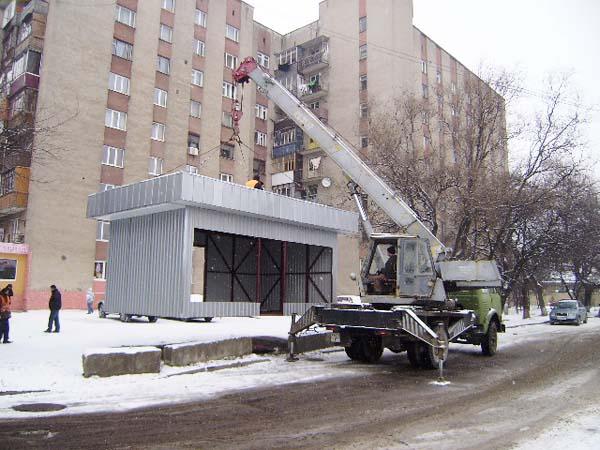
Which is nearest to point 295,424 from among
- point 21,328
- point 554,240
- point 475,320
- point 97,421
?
point 97,421

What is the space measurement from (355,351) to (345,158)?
5395 millimetres

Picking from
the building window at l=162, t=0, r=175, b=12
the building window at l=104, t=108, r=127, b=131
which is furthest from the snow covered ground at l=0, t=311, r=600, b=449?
the building window at l=162, t=0, r=175, b=12

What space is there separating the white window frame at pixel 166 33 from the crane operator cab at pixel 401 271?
3183 cm

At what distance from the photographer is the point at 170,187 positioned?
487 inches

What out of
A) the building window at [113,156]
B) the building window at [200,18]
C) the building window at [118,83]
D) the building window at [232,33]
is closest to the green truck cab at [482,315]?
the building window at [113,156]

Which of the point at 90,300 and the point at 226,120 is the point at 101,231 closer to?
the point at 90,300

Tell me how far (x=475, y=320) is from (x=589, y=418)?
23.2ft

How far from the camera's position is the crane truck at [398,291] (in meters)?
11.7

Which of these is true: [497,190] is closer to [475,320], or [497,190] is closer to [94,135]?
[475,320]

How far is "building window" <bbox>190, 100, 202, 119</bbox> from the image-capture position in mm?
39872

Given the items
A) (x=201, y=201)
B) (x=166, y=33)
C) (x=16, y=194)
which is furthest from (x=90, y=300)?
(x=166, y=33)

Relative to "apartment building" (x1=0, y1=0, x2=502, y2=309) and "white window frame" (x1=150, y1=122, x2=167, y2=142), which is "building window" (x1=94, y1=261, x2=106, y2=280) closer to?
"apartment building" (x1=0, y1=0, x2=502, y2=309)

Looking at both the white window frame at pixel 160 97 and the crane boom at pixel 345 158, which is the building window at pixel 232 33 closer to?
the white window frame at pixel 160 97

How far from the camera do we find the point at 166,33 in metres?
38.7
